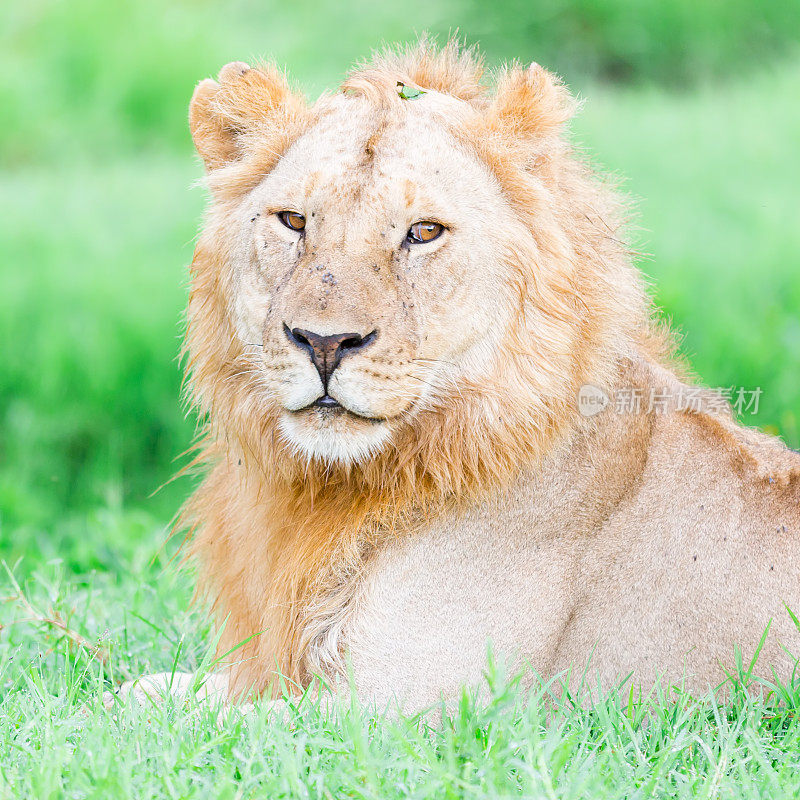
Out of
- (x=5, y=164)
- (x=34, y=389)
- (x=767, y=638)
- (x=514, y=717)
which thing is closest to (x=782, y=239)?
(x=34, y=389)

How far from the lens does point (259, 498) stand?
3.42 metres

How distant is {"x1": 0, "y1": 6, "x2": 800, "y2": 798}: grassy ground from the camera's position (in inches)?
103

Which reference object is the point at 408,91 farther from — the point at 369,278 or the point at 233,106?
the point at 369,278

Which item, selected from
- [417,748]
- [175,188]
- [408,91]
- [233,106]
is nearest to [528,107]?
[408,91]

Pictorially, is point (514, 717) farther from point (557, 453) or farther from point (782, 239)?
point (782, 239)

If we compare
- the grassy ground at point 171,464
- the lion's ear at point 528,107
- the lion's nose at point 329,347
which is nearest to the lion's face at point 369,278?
the lion's nose at point 329,347

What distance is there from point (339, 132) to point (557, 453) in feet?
3.47

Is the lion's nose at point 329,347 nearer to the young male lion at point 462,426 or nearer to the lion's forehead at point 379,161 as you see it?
the young male lion at point 462,426

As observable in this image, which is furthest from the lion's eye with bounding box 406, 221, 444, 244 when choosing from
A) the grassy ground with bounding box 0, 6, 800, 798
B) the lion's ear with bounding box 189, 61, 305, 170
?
the grassy ground with bounding box 0, 6, 800, 798

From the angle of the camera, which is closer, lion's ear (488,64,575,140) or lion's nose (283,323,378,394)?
lion's nose (283,323,378,394)

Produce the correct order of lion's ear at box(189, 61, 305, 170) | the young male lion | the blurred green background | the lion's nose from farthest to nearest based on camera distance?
the blurred green background < lion's ear at box(189, 61, 305, 170) < the young male lion < the lion's nose

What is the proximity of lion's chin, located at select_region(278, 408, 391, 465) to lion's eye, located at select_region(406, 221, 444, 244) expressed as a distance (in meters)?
0.48

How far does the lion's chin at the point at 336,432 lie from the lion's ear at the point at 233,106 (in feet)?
3.04

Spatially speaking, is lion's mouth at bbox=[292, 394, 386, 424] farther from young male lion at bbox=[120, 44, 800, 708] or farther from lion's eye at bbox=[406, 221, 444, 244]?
lion's eye at bbox=[406, 221, 444, 244]
